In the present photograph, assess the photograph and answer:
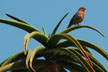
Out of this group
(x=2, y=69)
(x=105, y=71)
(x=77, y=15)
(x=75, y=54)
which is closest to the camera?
(x=2, y=69)

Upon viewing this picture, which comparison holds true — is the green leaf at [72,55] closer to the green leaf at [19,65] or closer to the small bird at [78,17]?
the green leaf at [19,65]

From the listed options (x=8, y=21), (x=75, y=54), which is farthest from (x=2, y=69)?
(x=75, y=54)

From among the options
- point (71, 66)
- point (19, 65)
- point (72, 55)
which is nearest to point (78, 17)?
point (71, 66)

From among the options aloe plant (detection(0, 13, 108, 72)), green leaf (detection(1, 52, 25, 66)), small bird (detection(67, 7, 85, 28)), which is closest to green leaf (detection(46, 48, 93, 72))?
aloe plant (detection(0, 13, 108, 72))

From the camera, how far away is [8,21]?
4.04 m

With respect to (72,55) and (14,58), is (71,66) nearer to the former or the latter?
(72,55)

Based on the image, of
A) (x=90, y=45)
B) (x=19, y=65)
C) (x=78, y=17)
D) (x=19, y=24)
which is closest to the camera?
(x=19, y=65)

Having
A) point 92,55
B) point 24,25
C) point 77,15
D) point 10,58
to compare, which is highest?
point 24,25

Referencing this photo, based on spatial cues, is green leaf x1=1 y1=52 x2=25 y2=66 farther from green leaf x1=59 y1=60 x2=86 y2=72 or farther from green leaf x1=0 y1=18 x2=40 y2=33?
green leaf x1=59 y1=60 x2=86 y2=72

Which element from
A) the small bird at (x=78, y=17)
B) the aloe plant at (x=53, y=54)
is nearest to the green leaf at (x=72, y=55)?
the aloe plant at (x=53, y=54)

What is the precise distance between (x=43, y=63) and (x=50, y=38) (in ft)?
1.20

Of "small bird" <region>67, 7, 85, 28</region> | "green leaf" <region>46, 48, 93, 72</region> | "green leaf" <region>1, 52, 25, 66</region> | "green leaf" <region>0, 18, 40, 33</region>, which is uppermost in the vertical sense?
"green leaf" <region>0, 18, 40, 33</region>

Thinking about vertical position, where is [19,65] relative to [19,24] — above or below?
below

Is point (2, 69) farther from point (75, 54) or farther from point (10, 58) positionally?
point (75, 54)
